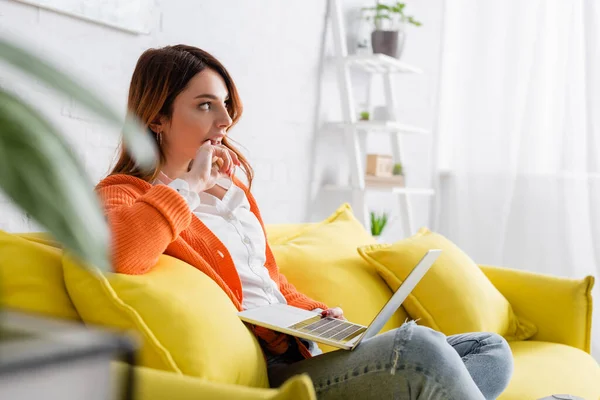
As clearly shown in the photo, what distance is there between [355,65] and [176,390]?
2566 mm

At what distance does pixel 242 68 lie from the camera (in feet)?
8.31

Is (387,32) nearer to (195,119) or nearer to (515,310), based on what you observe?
(515,310)

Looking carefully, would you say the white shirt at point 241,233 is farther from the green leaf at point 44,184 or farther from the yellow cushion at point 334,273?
the green leaf at point 44,184

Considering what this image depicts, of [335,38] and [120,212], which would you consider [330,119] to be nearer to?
[335,38]

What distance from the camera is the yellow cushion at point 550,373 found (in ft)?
5.59

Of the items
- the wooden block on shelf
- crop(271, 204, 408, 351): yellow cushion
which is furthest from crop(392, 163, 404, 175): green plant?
crop(271, 204, 408, 351): yellow cushion

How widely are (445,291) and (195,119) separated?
0.86 meters

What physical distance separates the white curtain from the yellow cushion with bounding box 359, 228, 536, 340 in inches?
60.9

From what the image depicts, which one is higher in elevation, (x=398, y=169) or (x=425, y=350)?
(x=425, y=350)

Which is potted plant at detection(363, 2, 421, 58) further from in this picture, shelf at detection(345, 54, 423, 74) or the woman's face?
the woman's face

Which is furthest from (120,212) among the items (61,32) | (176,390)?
(61,32)

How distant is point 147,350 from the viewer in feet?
3.55

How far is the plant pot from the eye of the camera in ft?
10.4

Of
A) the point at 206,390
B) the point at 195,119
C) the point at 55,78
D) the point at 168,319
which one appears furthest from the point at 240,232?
the point at 55,78
